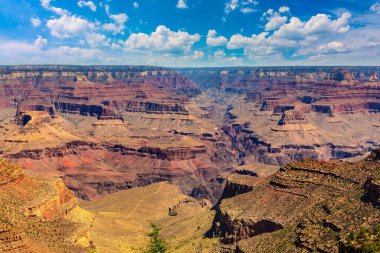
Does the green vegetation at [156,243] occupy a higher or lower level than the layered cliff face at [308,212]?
lower

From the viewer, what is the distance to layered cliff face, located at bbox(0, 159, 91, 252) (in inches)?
1994

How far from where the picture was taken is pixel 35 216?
2872 inches

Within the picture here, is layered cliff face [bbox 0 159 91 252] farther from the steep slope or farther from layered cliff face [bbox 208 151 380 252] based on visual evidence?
layered cliff face [bbox 208 151 380 252]

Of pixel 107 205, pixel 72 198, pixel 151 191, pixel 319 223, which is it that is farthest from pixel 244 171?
pixel 319 223

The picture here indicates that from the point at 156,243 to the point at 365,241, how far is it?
5435 centimetres

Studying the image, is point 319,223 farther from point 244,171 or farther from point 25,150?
point 25,150

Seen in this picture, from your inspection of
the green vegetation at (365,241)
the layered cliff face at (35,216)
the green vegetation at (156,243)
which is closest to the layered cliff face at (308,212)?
the green vegetation at (365,241)

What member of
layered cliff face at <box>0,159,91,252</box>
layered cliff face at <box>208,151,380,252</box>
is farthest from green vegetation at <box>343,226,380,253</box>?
layered cliff face at <box>0,159,91,252</box>

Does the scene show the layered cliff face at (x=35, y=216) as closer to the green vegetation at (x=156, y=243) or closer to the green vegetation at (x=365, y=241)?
the green vegetation at (x=156, y=243)

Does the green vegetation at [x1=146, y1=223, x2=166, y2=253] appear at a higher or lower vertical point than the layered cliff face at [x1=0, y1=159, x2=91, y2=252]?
lower

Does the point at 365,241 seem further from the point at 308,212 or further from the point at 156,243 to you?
the point at 156,243

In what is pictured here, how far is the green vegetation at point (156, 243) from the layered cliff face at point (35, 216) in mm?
16646

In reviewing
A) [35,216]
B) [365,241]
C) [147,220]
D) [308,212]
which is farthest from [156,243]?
[365,241]

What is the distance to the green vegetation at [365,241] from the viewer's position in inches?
1619
